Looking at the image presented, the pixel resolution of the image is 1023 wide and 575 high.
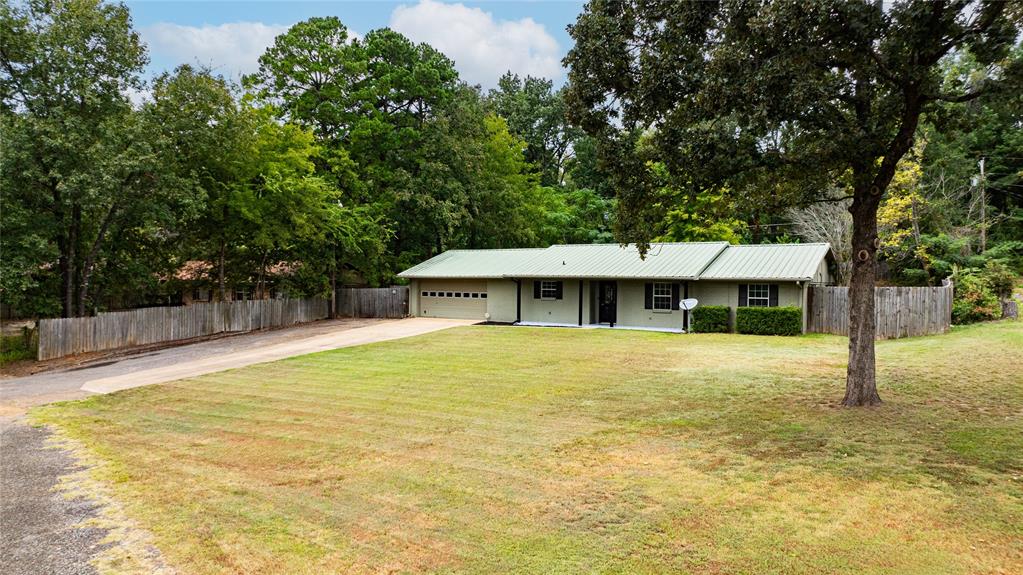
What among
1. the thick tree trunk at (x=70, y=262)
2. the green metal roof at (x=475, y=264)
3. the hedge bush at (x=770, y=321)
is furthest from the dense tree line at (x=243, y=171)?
the hedge bush at (x=770, y=321)

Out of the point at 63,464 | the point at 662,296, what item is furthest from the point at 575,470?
the point at 662,296

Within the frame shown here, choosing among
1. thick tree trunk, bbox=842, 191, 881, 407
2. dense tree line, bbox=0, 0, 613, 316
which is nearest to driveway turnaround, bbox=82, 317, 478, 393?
dense tree line, bbox=0, 0, 613, 316

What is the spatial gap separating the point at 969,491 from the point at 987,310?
2068 cm

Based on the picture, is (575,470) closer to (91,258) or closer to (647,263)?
(647,263)

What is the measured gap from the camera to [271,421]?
31.4ft

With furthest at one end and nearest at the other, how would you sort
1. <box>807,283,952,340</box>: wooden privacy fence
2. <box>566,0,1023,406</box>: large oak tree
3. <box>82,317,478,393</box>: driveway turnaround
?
<box>807,283,952,340</box>: wooden privacy fence → <box>82,317,478,393</box>: driveway turnaround → <box>566,0,1023,406</box>: large oak tree

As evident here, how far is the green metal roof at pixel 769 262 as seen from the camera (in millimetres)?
21359

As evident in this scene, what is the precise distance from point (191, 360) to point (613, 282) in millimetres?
16314

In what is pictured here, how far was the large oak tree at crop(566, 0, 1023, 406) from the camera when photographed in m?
8.42

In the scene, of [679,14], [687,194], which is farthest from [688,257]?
[679,14]

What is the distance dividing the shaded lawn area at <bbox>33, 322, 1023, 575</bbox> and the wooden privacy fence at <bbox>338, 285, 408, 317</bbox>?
1734 cm

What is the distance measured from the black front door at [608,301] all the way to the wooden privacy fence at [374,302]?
10723 millimetres

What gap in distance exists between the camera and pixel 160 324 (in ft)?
72.6

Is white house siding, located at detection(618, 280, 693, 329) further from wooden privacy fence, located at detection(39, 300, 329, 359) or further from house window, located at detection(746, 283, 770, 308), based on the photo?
wooden privacy fence, located at detection(39, 300, 329, 359)
